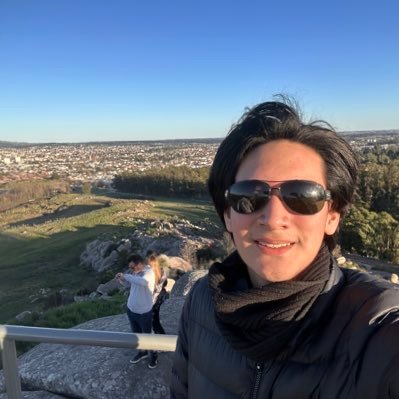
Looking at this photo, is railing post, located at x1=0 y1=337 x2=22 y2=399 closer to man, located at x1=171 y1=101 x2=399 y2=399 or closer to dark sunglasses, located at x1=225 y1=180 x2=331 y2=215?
man, located at x1=171 y1=101 x2=399 y2=399

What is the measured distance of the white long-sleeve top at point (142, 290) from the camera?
548cm

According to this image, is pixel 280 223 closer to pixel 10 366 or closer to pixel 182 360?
pixel 182 360

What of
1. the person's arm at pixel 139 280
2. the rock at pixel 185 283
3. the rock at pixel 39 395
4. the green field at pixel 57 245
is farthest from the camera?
the green field at pixel 57 245

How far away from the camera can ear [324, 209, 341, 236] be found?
1.55 metres

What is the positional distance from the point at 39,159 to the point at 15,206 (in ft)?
252

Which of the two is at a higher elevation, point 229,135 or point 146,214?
point 229,135

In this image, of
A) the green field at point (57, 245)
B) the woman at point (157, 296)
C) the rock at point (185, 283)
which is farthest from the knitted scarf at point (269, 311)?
the green field at point (57, 245)

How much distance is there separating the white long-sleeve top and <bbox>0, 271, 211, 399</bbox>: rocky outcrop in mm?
687

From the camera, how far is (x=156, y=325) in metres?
5.75

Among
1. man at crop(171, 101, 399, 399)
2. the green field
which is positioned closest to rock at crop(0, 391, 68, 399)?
man at crop(171, 101, 399, 399)

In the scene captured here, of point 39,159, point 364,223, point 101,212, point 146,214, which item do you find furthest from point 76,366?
point 39,159

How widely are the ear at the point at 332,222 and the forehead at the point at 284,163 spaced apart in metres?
0.13

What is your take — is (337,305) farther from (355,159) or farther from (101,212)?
(101,212)

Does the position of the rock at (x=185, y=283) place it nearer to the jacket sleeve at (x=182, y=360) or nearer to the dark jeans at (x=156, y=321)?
the dark jeans at (x=156, y=321)
